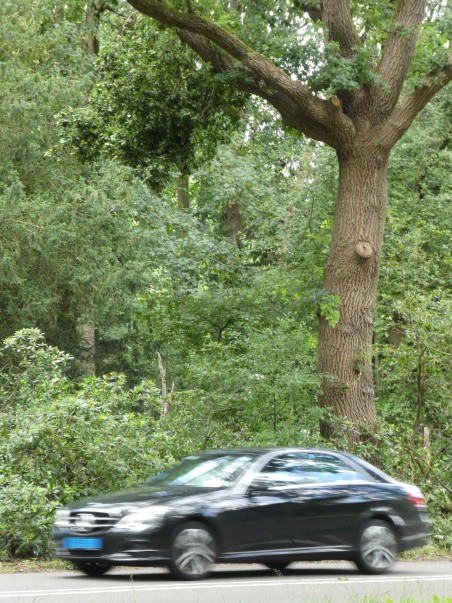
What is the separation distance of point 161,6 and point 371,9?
440cm

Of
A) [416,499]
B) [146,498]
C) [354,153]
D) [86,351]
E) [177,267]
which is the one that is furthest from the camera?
[86,351]

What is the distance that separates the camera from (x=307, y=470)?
13266 mm

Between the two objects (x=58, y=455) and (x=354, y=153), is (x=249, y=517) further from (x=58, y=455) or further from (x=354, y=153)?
(x=354, y=153)

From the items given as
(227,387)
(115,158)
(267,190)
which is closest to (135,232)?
(267,190)

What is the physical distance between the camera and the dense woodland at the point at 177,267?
58.6 ft

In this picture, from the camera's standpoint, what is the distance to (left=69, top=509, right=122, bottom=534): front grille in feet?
39.4

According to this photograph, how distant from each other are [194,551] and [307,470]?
5.87ft

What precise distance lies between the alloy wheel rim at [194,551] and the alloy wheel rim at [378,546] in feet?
6.70

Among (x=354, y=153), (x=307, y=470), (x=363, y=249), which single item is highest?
(x=354, y=153)

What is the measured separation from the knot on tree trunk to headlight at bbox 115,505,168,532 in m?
10.2

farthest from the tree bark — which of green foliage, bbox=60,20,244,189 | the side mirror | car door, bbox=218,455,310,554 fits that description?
the side mirror

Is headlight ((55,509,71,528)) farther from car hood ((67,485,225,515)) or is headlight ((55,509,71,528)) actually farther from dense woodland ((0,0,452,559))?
dense woodland ((0,0,452,559))

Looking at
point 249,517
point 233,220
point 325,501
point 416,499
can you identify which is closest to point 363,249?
point 416,499

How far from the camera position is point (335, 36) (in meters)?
21.6
